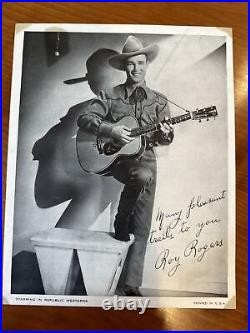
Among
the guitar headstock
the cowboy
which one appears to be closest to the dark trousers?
the cowboy

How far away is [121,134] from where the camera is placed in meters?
0.58

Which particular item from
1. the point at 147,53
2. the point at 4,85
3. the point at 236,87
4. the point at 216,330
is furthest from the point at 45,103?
the point at 216,330

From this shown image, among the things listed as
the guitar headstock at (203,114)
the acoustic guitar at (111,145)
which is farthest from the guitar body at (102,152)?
Result: the guitar headstock at (203,114)

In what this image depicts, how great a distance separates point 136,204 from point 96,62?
27 centimetres

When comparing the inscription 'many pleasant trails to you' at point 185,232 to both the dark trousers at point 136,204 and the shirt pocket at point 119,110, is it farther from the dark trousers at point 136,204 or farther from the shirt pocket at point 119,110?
the shirt pocket at point 119,110

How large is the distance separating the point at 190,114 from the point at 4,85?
0.34 m

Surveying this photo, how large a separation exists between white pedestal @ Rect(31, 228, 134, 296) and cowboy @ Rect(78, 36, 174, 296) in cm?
2

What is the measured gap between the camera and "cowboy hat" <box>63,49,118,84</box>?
601mm

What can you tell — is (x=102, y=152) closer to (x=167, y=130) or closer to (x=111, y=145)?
(x=111, y=145)

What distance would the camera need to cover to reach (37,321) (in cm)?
56

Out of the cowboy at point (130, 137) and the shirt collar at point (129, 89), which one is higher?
the shirt collar at point (129, 89)

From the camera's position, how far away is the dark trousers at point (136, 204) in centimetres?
56

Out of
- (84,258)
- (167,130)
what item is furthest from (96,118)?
(84,258)

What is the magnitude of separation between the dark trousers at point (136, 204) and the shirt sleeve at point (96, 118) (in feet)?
0.22
